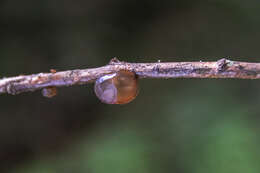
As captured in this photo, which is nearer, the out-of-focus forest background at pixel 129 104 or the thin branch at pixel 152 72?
the thin branch at pixel 152 72

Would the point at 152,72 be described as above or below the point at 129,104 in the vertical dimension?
above

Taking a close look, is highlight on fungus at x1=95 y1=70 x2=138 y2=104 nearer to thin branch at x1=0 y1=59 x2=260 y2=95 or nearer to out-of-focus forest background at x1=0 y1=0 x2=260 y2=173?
thin branch at x1=0 y1=59 x2=260 y2=95

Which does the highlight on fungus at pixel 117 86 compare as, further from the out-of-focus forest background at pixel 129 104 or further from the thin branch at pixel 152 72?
the out-of-focus forest background at pixel 129 104

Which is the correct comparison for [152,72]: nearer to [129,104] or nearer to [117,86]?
[117,86]

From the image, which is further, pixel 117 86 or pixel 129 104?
pixel 129 104

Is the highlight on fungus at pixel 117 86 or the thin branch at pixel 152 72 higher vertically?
the thin branch at pixel 152 72

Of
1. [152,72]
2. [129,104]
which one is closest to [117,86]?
[152,72]

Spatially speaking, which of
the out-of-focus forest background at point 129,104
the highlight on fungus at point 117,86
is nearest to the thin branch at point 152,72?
the highlight on fungus at point 117,86
